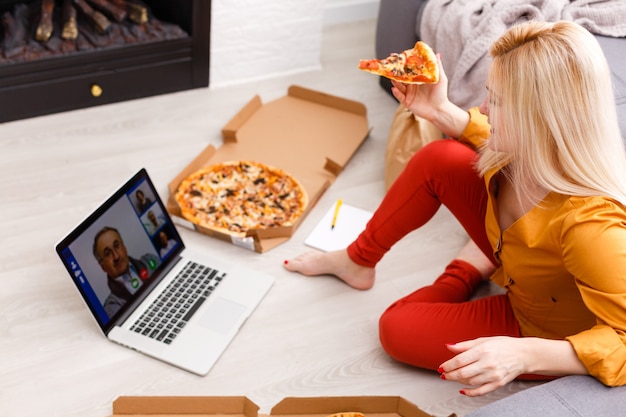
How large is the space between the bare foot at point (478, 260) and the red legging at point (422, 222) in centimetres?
16

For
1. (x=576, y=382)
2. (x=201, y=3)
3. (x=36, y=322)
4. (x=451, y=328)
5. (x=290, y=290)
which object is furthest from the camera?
(x=201, y=3)

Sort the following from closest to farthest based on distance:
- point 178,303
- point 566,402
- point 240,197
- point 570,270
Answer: point 566,402 → point 570,270 → point 178,303 → point 240,197

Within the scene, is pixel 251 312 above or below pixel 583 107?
below

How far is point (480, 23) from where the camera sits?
2258 mm

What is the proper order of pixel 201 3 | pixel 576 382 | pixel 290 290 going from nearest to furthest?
pixel 576 382
pixel 290 290
pixel 201 3

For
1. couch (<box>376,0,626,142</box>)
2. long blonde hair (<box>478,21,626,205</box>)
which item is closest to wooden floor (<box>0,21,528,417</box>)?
couch (<box>376,0,626,142</box>)

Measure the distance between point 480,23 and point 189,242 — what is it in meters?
1.05

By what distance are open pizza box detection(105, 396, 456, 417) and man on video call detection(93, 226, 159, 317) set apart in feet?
1.00

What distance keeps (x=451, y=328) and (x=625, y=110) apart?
2.48ft

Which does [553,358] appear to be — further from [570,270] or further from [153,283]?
[153,283]

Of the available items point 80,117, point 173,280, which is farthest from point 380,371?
point 80,117

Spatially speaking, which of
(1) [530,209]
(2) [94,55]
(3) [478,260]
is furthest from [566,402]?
(2) [94,55]

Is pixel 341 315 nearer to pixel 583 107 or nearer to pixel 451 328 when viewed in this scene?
pixel 451 328

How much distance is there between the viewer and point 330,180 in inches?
94.7
